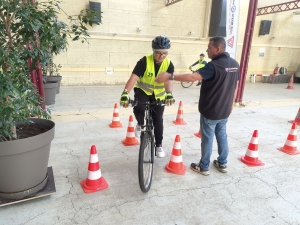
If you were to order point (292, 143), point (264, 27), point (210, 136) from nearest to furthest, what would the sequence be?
point (210, 136) → point (292, 143) → point (264, 27)

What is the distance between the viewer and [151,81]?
8.78 feet

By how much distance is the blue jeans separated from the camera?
256 cm

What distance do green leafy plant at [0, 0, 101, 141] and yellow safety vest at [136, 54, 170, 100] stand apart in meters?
0.85

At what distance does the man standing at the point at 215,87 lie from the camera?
2.28 m

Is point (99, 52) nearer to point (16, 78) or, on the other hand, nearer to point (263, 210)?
point (16, 78)

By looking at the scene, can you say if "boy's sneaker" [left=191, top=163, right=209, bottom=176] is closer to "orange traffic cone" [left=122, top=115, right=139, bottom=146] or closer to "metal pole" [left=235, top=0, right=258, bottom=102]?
"orange traffic cone" [left=122, top=115, right=139, bottom=146]

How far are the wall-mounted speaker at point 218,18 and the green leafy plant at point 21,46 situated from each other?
29.8ft

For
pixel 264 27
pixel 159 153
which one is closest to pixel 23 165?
pixel 159 153

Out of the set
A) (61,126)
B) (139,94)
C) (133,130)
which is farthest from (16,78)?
(61,126)

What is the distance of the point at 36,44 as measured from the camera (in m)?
1.88

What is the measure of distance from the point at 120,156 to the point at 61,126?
1723 mm

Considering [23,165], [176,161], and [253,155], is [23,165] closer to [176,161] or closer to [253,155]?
[176,161]

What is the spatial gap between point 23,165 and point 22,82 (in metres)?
0.75

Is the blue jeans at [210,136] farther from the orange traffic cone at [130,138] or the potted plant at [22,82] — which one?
the potted plant at [22,82]
